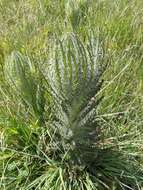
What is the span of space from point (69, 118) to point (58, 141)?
22 centimetres

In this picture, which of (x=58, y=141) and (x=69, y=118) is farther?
(x=58, y=141)

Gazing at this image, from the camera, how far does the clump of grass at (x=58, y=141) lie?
5.30 feet

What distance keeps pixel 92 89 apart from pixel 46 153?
0.47m

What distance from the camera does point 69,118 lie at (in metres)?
1.62

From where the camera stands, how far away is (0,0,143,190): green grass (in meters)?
1.51

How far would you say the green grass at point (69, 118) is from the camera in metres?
1.51

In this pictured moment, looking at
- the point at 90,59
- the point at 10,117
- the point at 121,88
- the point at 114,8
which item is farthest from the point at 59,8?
the point at 90,59

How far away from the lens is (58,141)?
1.81 metres

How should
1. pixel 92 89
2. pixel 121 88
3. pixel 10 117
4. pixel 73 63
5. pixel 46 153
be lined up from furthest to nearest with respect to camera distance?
pixel 121 88 → pixel 10 117 → pixel 46 153 → pixel 92 89 → pixel 73 63

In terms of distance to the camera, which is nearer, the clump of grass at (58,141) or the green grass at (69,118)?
the green grass at (69,118)

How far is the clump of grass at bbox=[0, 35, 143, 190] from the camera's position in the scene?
1616mm

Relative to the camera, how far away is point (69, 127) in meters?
1.66

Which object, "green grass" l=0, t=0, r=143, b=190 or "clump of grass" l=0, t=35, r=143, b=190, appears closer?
"green grass" l=0, t=0, r=143, b=190

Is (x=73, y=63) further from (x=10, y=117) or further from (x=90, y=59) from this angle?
(x=10, y=117)
